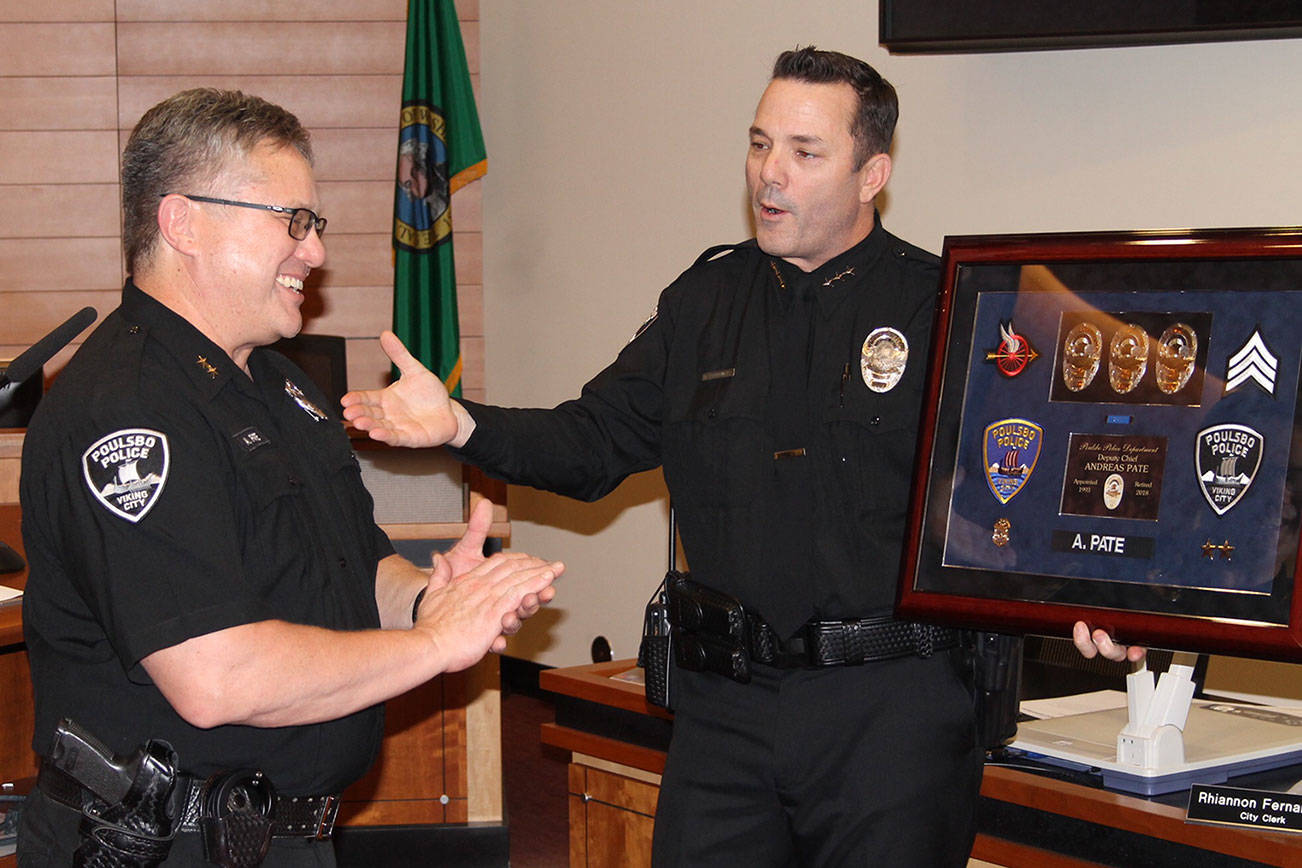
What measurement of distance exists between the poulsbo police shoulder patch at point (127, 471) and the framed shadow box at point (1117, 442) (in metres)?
1.07

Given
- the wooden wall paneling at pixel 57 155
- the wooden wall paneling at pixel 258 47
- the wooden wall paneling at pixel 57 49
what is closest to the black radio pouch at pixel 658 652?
the wooden wall paneling at pixel 258 47

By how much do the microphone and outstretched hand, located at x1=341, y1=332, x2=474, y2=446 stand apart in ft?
1.63

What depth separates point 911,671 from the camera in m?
2.02

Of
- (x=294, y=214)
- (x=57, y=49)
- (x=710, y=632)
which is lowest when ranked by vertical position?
(x=710, y=632)

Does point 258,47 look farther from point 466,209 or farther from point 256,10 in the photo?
point 466,209

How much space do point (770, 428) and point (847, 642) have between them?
1.24ft

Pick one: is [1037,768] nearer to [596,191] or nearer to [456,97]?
[596,191]

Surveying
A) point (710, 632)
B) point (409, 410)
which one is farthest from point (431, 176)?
point (710, 632)

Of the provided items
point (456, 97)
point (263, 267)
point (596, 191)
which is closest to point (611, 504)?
point (596, 191)

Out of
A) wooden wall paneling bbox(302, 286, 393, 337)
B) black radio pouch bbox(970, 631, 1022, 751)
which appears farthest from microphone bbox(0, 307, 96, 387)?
wooden wall paneling bbox(302, 286, 393, 337)

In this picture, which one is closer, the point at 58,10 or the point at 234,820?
the point at 234,820

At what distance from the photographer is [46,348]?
2234mm

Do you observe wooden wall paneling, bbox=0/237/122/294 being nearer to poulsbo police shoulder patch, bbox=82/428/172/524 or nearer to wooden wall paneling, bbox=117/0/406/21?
wooden wall paneling, bbox=117/0/406/21

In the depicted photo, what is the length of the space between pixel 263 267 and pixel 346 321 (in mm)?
4199
